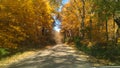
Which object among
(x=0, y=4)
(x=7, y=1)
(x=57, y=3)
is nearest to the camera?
(x=0, y=4)

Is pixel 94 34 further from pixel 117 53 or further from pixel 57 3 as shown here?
pixel 117 53

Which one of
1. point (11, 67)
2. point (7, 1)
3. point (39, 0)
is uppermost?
point (39, 0)

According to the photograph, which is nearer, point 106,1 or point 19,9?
point 106,1

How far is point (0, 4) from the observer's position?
73.6 feet

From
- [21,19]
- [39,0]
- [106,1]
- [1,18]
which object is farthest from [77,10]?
[1,18]

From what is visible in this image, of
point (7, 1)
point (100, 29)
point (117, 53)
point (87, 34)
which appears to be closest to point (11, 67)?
point (7, 1)

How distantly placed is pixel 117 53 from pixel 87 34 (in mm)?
24035

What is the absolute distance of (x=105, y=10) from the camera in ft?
84.2

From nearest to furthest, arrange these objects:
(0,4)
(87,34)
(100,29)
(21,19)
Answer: (0,4) < (21,19) < (87,34) < (100,29)

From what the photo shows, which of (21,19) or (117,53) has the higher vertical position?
(21,19)

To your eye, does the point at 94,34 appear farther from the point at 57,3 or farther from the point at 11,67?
the point at 11,67

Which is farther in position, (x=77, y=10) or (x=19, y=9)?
(x=77, y=10)

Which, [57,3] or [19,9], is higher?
[57,3]

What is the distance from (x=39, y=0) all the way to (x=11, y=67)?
3324cm
